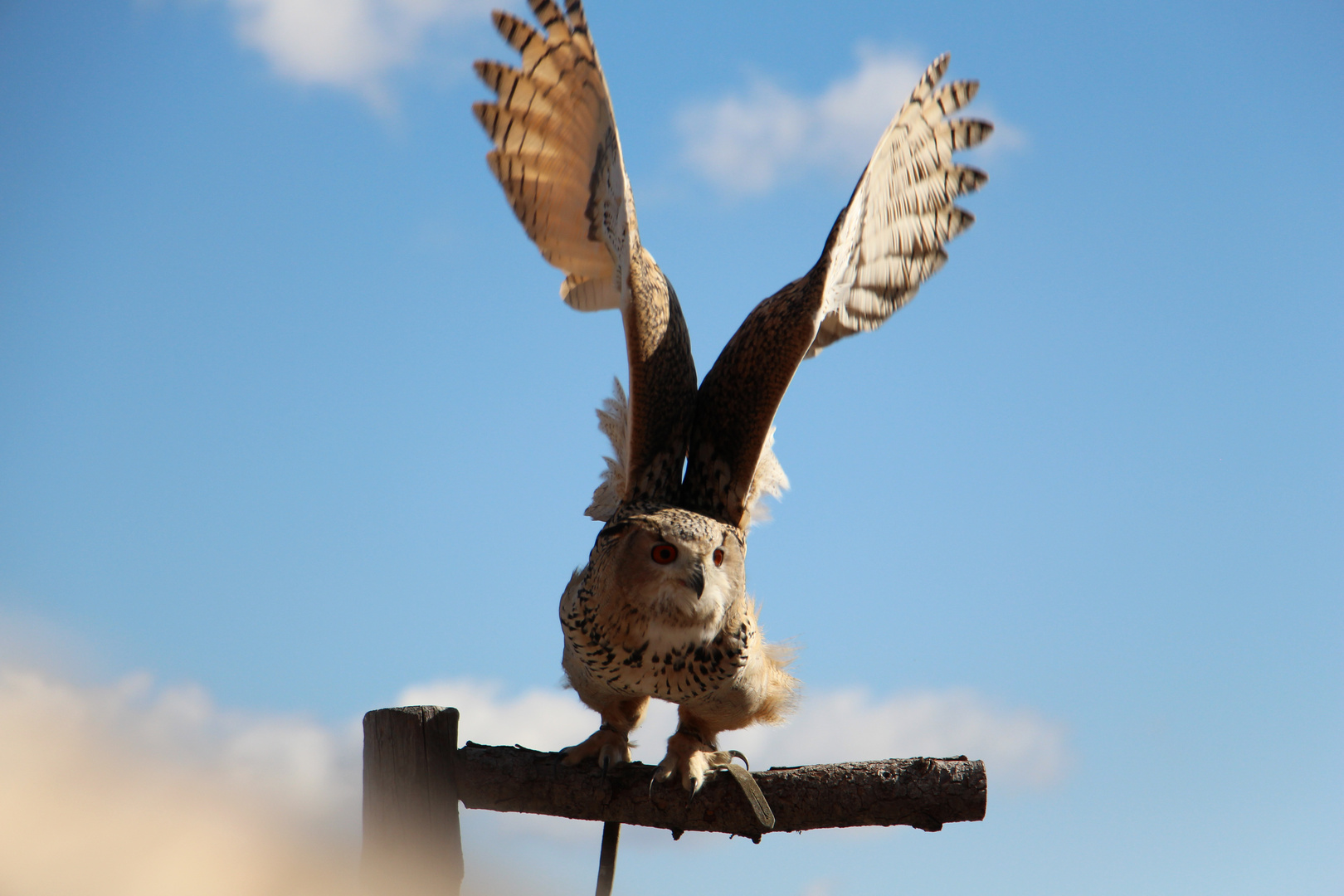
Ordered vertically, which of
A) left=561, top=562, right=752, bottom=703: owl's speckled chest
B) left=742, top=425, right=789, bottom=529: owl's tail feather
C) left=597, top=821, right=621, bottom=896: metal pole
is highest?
left=742, top=425, right=789, bottom=529: owl's tail feather

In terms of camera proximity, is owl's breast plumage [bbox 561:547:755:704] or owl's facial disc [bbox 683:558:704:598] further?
owl's breast plumage [bbox 561:547:755:704]

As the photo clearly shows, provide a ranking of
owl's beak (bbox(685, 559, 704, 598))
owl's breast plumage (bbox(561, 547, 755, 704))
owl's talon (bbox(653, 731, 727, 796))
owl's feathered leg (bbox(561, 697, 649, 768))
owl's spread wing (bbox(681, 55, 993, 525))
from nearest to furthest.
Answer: owl's beak (bbox(685, 559, 704, 598)) < owl's breast plumage (bbox(561, 547, 755, 704)) < owl's talon (bbox(653, 731, 727, 796)) < owl's feathered leg (bbox(561, 697, 649, 768)) < owl's spread wing (bbox(681, 55, 993, 525))

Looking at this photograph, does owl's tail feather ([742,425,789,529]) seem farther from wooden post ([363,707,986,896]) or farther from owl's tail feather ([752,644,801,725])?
wooden post ([363,707,986,896])

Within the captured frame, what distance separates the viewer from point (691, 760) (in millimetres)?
3287

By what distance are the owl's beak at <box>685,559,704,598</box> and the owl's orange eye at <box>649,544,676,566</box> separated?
65 millimetres

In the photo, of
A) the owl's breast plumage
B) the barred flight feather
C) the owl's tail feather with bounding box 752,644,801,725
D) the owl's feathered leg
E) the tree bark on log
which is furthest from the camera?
the barred flight feather

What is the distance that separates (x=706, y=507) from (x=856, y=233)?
141cm

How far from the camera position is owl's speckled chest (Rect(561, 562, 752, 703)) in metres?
2.99

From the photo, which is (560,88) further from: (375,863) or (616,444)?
(375,863)

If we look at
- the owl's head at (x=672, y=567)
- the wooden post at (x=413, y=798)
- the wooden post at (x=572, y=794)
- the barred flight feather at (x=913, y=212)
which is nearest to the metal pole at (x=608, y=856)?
the wooden post at (x=572, y=794)

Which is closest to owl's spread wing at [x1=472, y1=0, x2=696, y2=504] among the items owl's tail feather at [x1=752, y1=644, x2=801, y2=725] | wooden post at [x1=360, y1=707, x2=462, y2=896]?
owl's tail feather at [x1=752, y1=644, x2=801, y2=725]

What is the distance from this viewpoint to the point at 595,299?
168 inches

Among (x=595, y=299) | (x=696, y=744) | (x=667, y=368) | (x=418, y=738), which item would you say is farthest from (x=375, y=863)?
(x=595, y=299)

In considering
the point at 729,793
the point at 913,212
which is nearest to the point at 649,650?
the point at 729,793
